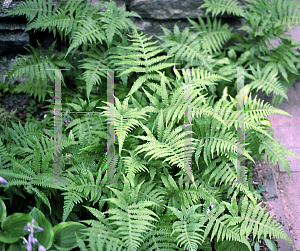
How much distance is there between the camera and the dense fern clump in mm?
2061

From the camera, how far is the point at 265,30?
3270 millimetres

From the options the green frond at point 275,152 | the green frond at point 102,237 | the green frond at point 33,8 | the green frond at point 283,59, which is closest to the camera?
the green frond at point 102,237

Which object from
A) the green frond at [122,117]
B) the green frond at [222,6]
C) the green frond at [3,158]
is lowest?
the green frond at [3,158]

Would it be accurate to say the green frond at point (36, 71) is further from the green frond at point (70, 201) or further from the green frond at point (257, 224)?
the green frond at point (257, 224)

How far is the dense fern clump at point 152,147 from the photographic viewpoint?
2.06 metres

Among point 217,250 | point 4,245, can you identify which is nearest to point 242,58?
point 217,250

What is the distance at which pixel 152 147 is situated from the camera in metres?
2.15

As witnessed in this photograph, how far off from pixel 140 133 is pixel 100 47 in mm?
1234

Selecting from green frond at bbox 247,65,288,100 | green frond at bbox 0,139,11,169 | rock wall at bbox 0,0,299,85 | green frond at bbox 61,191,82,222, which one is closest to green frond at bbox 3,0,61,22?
rock wall at bbox 0,0,299,85

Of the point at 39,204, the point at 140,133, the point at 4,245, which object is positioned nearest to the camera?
the point at 4,245

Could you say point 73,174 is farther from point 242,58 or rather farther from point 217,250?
point 242,58

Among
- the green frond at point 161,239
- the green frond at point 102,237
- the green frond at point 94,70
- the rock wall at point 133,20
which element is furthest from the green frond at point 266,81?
the green frond at point 102,237

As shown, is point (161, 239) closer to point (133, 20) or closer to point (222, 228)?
point (222, 228)

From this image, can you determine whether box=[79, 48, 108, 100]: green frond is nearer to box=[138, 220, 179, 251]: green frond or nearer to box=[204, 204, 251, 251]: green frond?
box=[138, 220, 179, 251]: green frond
